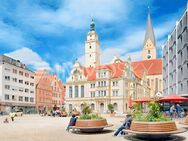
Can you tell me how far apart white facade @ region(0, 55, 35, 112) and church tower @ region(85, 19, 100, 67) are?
146ft

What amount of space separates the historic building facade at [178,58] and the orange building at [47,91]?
127 ft

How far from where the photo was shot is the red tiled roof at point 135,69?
78.1m

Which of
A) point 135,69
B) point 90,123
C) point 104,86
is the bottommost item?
point 90,123

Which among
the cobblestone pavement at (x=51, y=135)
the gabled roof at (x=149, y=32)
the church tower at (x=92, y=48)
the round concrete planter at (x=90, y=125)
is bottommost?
the cobblestone pavement at (x=51, y=135)

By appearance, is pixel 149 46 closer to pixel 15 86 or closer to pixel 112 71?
pixel 112 71

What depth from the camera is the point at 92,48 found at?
12331 centimetres

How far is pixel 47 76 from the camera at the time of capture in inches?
3765

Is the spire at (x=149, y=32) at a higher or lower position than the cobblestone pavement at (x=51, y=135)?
higher

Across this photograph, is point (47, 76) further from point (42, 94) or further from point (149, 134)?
point (149, 134)

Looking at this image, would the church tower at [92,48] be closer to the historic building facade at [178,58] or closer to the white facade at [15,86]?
the white facade at [15,86]

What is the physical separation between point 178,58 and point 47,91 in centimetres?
5064

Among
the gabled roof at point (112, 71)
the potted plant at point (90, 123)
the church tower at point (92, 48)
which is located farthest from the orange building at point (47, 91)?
the potted plant at point (90, 123)

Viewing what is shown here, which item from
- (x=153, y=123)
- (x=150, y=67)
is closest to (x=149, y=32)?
(x=150, y=67)

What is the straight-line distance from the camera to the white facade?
69188mm
